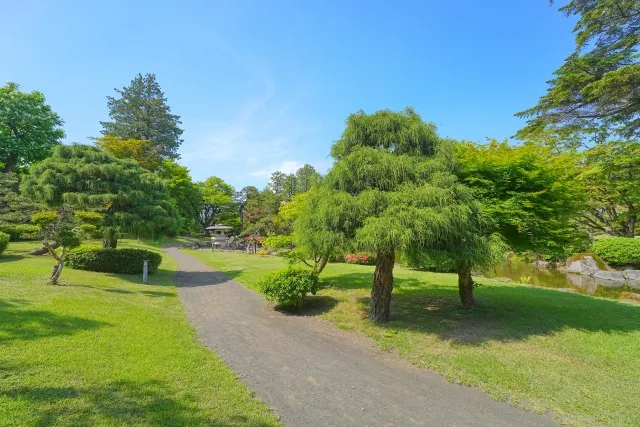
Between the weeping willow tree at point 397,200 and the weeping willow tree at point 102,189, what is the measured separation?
376 inches

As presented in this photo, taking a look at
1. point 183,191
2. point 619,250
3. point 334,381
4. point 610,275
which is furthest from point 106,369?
point 183,191

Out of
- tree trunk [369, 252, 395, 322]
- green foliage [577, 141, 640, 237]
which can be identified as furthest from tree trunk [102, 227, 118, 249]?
green foliage [577, 141, 640, 237]

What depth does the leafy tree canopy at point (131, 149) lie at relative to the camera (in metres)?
32.0

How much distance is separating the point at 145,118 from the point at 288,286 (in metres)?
42.4

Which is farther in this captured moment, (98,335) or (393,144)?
(393,144)

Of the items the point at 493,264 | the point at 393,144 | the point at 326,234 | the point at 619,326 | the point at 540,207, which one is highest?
the point at 393,144

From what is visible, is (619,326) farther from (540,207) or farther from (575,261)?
(575,261)

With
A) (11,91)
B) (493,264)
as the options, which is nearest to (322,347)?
(493,264)

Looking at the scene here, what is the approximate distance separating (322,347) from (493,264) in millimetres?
3997

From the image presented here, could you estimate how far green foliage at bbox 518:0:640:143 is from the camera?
960cm

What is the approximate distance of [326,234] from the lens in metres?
6.34

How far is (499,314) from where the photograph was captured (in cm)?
788

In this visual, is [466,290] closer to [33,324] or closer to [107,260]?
[33,324]

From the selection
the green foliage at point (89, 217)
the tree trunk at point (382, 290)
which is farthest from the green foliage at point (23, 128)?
the tree trunk at point (382, 290)
